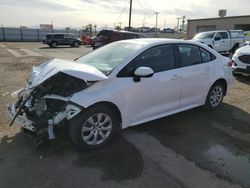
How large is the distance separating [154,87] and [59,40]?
92.1 feet

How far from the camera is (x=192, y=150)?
13.5 feet

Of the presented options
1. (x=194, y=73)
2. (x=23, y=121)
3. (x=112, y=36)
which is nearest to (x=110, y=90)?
(x=23, y=121)

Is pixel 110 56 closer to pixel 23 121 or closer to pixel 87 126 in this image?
pixel 87 126

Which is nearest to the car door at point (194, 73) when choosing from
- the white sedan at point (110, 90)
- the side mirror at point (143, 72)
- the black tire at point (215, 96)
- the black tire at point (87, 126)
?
the white sedan at point (110, 90)

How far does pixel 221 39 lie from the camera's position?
18391 mm

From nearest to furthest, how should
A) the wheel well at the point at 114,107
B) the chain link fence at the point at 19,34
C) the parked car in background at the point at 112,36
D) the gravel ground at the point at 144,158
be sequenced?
the gravel ground at the point at 144,158, the wheel well at the point at 114,107, the parked car in background at the point at 112,36, the chain link fence at the point at 19,34

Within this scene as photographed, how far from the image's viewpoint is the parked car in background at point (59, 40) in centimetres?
3008

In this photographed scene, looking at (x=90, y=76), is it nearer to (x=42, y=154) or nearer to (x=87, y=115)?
(x=87, y=115)

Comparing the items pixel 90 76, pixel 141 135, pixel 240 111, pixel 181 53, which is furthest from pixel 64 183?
pixel 240 111

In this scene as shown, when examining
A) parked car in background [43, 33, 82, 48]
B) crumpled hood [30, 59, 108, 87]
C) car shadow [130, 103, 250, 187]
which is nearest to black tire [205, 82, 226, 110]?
car shadow [130, 103, 250, 187]

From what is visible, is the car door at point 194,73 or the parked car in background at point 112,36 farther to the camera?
the parked car in background at point 112,36

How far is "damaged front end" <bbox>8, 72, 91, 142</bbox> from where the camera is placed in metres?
3.69

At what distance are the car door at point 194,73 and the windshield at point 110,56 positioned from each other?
3.40 feet

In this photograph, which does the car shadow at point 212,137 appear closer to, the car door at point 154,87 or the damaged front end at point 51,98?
the car door at point 154,87
